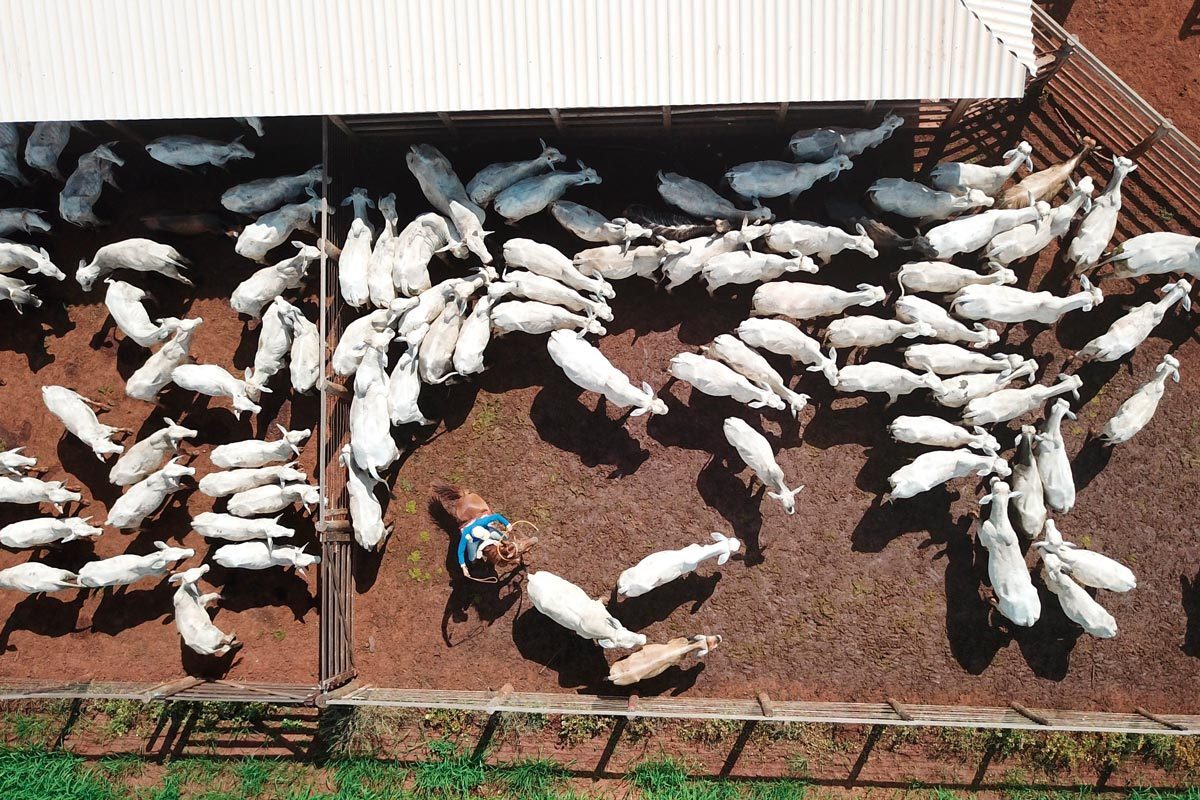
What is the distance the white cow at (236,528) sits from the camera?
11.6 m

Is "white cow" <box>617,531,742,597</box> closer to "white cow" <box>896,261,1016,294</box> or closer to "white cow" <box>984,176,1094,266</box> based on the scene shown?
"white cow" <box>896,261,1016,294</box>

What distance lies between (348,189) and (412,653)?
7.86 m

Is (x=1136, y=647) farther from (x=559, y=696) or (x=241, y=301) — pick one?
(x=241, y=301)

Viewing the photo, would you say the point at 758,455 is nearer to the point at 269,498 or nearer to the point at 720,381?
the point at 720,381

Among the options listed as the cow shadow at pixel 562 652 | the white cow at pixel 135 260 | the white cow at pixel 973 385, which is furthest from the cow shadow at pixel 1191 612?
the white cow at pixel 135 260

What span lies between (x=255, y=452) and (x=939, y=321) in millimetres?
11140

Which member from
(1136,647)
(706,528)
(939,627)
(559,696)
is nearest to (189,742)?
(559,696)

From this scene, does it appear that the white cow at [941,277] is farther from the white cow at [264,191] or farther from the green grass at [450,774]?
the green grass at [450,774]

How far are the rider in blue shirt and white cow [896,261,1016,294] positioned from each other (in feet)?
24.8

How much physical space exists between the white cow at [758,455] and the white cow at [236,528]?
23.6ft

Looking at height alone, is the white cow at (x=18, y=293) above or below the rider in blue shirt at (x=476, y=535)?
above

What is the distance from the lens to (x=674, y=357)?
40.6 ft

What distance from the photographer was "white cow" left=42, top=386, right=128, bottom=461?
39.8ft

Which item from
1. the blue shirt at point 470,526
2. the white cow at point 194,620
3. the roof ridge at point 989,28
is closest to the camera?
the roof ridge at point 989,28
